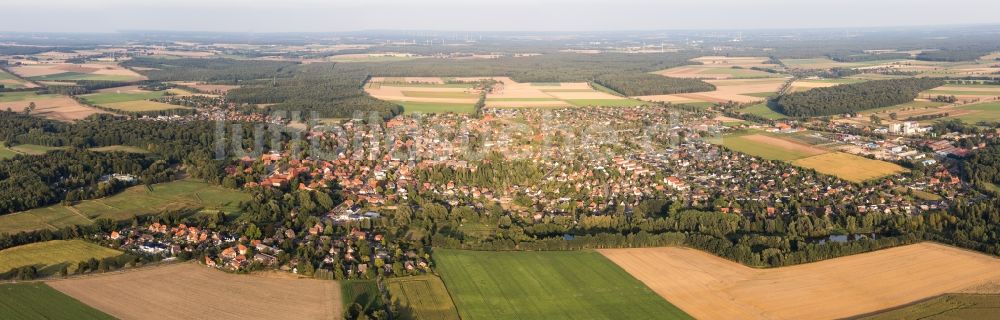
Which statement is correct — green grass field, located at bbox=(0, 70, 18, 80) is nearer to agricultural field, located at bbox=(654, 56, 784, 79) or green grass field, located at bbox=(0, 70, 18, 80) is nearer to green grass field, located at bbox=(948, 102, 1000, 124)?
agricultural field, located at bbox=(654, 56, 784, 79)

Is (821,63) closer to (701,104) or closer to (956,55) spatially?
(956,55)

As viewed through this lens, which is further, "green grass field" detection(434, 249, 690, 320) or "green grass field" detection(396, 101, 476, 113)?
"green grass field" detection(396, 101, 476, 113)

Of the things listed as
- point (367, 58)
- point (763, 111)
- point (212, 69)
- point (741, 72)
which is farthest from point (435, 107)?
point (367, 58)

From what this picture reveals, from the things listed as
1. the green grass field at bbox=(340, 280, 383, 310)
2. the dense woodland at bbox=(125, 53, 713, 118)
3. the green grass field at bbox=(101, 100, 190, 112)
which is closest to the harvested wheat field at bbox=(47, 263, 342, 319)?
the green grass field at bbox=(340, 280, 383, 310)

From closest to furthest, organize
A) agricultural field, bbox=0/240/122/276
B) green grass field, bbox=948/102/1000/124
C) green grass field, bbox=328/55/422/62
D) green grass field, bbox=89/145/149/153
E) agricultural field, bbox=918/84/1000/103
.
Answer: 1. agricultural field, bbox=0/240/122/276
2. green grass field, bbox=89/145/149/153
3. green grass field, bbox=948/102/1000/124
4. agricultural field, bbox=918/84/1000/103
5. green grass field, bbox=328/55/422/62

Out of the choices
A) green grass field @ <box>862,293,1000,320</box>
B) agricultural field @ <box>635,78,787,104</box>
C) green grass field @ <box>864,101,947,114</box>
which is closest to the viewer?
green grass field @ <box>862,293,1000,320</box>

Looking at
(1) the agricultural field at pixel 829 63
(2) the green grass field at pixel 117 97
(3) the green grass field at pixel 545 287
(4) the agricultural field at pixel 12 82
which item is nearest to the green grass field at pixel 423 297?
(3) the green grass field at pixel 545 287

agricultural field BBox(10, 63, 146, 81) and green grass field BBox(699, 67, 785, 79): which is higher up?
agricultural field BBox(10, 63, 146, 81)
